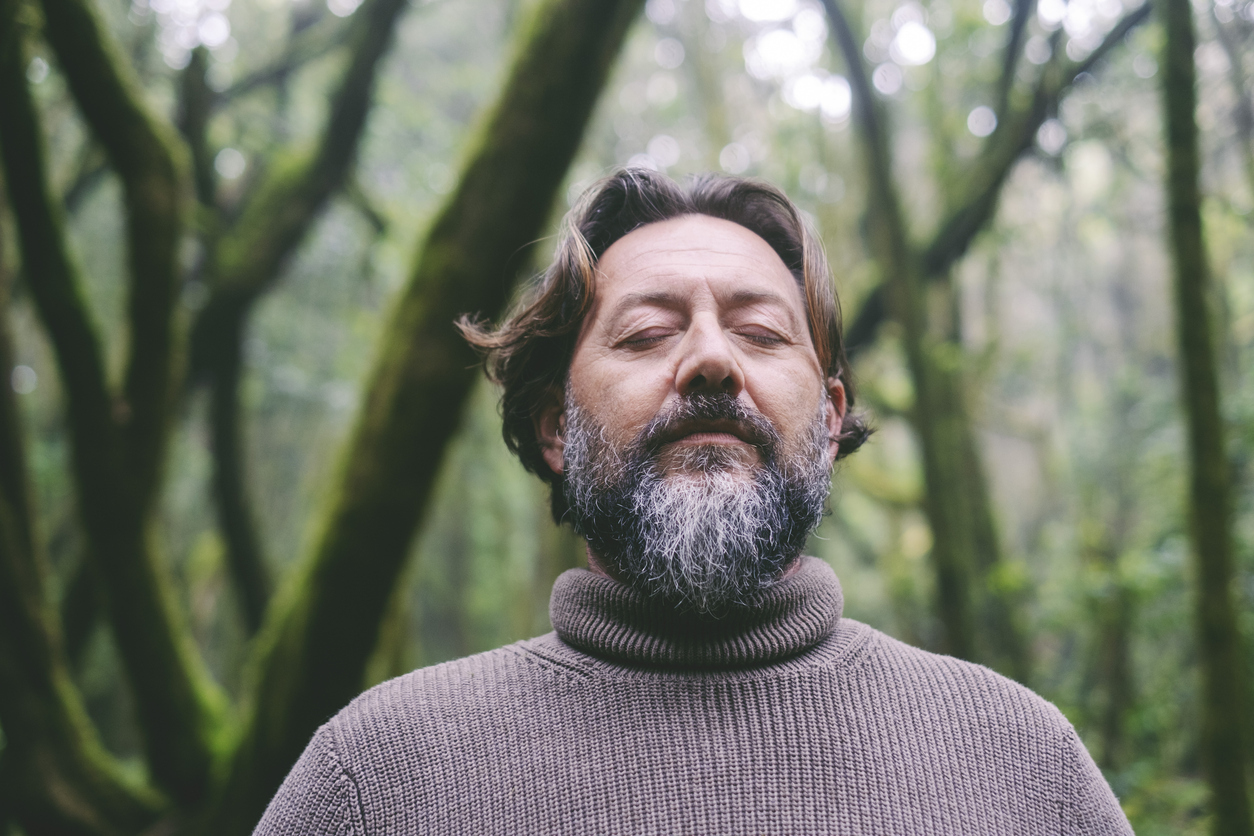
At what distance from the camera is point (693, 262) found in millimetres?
1676

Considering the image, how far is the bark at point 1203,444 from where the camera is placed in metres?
2.38

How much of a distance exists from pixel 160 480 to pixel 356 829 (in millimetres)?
3102

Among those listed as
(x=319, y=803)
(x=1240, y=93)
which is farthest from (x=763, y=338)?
(x=1240, y=93)

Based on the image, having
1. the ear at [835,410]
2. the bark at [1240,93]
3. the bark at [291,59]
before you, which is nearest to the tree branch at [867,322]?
the bark at [1240,93]

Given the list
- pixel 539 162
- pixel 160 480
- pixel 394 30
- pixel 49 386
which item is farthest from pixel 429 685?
pixel 49 386

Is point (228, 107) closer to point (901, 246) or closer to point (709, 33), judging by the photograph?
point (709, 33)

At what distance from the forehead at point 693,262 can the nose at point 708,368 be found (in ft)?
0.49

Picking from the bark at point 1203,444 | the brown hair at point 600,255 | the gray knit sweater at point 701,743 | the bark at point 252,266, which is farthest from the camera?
the bark at point 252,266

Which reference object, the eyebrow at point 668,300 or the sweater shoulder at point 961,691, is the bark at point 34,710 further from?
the sweater shoulder at point 961,691

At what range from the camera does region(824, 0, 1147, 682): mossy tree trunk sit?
3938 millimetres

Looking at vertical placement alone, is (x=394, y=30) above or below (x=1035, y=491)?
above

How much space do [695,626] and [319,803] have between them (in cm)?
74

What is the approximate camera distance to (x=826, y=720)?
56.1 inches

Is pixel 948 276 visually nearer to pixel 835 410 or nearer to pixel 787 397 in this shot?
pixel 835 410
